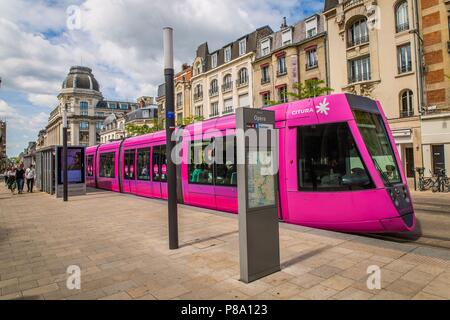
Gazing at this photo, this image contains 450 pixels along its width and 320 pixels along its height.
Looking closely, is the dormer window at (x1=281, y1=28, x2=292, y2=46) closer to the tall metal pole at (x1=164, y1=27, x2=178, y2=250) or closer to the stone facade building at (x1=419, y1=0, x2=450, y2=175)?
the stone facade building at (x1=419, y1=0, x2=450, y2=175)

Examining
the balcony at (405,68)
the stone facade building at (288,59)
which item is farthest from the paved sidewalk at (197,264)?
the stone facade building at (288,59)

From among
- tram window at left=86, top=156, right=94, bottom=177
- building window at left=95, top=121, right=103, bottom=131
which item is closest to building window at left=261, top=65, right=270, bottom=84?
tram window at left=86, top=156, right=94, bottom=177

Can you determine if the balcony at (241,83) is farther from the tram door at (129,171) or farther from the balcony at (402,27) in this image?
the tram door at (129,171)

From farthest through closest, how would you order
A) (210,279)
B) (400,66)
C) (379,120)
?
(400,66)
(379,120)
(210,279)

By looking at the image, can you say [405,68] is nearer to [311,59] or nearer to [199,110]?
[311,59]

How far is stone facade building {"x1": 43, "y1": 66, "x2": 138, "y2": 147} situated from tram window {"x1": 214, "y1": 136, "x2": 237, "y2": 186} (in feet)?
299

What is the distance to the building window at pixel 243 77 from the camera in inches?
1239

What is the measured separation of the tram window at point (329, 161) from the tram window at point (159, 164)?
6477 millimetres

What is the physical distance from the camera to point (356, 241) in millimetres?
5801

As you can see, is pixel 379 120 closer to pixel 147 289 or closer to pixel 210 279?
pixel 210 279

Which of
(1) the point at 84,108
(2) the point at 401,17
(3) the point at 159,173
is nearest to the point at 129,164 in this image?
(3) the point at 159,173
